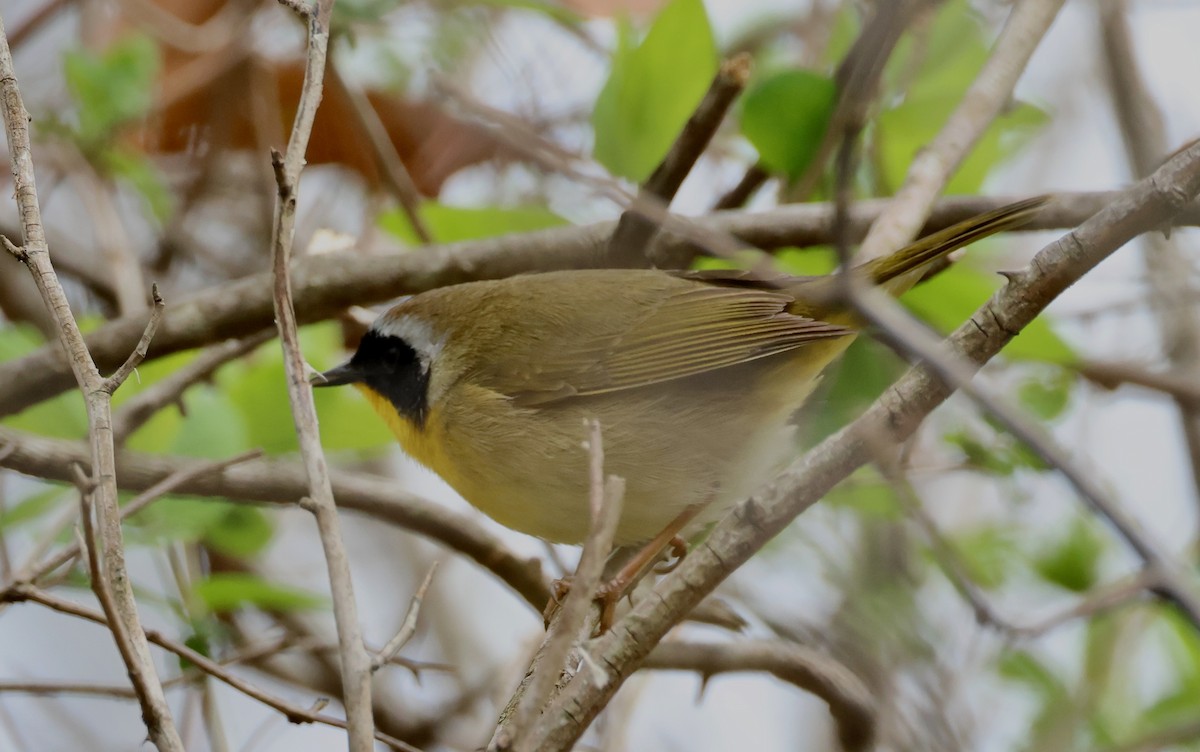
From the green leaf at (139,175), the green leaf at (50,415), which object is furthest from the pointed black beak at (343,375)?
the green leaf at (139,175)

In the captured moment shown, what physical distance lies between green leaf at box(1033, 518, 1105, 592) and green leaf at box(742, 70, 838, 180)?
135cm

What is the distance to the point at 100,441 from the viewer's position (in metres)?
1.51

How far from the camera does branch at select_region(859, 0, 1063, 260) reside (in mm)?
2758

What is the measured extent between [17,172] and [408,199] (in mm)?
1803

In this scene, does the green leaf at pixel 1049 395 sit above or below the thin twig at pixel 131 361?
above

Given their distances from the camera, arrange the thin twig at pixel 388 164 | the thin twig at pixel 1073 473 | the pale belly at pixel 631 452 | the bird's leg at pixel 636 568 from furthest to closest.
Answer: the thin twig at pixel 388 164, the pale belly at pixel 631 452, the bird's leg at pixel 636 568, the thin twig at pixel 1073 473

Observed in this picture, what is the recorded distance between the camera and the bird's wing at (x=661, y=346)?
2.85 meters

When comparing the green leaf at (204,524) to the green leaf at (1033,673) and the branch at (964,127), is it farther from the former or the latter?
the green leaf at (1033,673)

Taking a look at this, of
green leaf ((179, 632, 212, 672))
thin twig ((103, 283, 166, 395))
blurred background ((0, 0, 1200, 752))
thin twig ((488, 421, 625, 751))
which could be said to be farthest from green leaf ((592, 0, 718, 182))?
thin twig ((488, 421, 625, 751))

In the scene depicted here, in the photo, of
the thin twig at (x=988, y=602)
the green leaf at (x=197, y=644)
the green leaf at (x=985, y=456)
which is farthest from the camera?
the green leaf at (x=985, y=456)

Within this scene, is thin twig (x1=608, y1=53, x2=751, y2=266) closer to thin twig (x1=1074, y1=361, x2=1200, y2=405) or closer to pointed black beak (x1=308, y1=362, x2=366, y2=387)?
pointed black beak (x1=308, y1=362, x2=366, y2=387)

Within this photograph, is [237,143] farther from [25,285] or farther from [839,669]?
[839,669]

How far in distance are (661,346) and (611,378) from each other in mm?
156

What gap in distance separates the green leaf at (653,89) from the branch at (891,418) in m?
1.44
